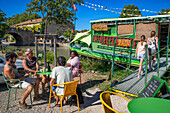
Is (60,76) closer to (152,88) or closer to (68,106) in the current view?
(68,106)

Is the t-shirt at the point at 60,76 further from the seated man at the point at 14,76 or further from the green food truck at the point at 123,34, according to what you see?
the green food truck at the point at 123,34

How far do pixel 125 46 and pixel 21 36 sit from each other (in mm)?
45092

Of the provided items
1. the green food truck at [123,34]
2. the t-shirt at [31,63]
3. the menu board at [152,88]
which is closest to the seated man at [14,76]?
the t-shirt at [31,63]

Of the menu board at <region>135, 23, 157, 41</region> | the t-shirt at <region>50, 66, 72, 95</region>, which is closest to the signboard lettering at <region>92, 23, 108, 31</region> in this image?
the menu board at <region>135, 23, 157, 41</region>

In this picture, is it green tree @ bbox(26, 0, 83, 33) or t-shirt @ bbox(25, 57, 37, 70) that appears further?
green tree @ bbox(26, 0, 83, 33)

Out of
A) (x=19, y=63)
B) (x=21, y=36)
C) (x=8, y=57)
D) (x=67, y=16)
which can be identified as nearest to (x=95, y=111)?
(x=8, y=57)

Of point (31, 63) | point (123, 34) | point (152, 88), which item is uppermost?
point (123, 34)

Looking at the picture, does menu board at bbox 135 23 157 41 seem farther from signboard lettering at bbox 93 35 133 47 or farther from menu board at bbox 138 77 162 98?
menu board at bbox 138 77 162 98

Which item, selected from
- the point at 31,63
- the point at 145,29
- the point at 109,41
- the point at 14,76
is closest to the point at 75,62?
the point at 31,63

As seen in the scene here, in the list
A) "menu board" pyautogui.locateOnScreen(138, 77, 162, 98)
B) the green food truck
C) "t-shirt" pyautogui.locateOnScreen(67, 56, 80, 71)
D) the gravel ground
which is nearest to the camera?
"menu board" pyautogui.locateOnScreen(138, 77, 162, 98)

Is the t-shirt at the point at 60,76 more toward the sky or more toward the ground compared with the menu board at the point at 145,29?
more toward the ground

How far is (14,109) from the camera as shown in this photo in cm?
399

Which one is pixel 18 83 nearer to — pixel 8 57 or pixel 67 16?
pixel 8 57

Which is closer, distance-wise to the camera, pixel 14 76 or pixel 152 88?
pixel 152 88
